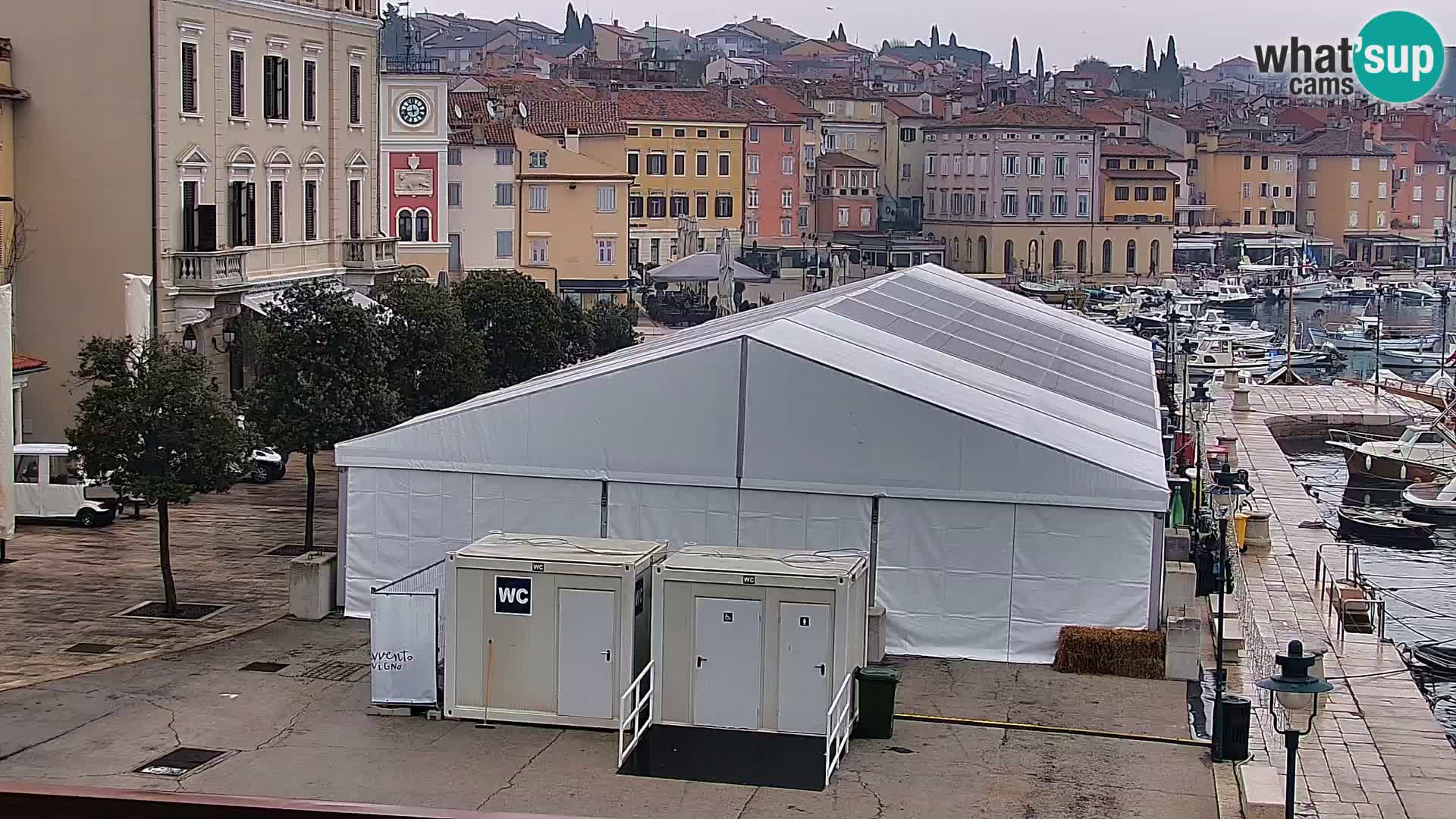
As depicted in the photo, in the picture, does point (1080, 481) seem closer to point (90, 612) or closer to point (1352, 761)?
point (1352, 761)

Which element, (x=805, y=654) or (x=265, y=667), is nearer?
(x=805, y=654)

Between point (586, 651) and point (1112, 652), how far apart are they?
16.7 ft

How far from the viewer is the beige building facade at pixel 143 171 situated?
99.7 ft

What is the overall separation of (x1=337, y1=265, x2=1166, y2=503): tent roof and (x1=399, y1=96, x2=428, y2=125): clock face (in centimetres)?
1743

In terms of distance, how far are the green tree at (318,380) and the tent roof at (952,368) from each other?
2.50 m

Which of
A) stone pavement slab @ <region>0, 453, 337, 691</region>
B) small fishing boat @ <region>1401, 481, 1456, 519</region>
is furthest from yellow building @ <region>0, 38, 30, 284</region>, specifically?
small fishing boat @ <region>1401, 481, 1456, 519</region>

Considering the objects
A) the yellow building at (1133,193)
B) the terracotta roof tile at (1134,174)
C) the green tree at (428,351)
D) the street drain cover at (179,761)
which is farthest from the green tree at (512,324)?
the terracotta roof tile at (1134,174)

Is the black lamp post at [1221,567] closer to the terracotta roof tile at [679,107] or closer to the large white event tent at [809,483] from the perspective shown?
the large white event tent at [809,483]

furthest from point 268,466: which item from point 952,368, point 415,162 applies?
point 415,162

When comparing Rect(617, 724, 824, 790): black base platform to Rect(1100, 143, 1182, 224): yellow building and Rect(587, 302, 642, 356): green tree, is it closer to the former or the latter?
Rect(587, 302, 642, 356): green tree

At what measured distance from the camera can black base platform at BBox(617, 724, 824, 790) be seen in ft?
45.0

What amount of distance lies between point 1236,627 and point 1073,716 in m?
5.37

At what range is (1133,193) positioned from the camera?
4026 inches

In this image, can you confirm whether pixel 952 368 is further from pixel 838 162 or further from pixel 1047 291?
pixel 838 162
